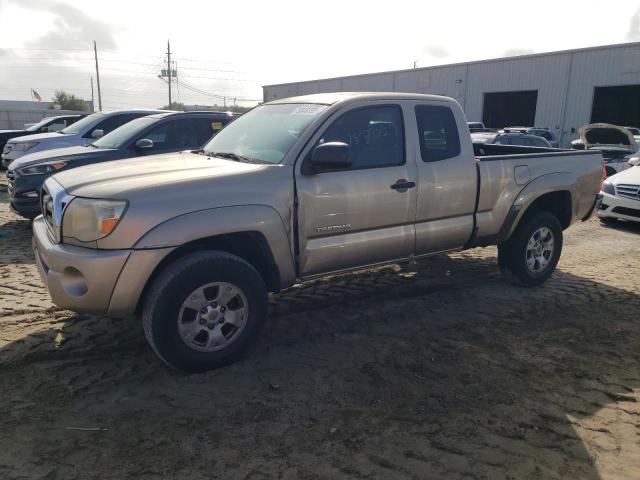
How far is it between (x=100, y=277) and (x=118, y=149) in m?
4.51

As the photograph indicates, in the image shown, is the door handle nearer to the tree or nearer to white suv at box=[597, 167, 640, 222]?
white suv at box=[597, 167, 640, 222]

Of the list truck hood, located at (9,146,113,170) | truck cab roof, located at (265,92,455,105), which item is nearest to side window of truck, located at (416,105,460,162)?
truck cab roof, located at (265,92,455,105)

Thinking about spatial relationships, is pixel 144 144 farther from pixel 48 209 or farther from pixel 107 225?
pixel 107 225

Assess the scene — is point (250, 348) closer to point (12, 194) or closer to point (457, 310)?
point (457, 310)

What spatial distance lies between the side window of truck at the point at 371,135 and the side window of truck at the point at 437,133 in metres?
0.25

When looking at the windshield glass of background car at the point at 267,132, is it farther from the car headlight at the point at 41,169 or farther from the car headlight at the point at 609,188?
the car headlight at the point at 609,188

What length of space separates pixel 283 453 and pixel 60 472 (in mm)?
1120

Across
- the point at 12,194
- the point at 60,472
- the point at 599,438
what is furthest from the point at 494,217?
the point at 12,194

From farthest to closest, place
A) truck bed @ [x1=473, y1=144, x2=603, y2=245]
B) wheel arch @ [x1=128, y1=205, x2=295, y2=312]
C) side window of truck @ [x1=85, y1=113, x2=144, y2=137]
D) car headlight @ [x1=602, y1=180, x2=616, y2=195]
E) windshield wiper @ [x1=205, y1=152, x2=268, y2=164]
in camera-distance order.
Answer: car headlight @ [x1=602, y1=180, x2=616, y2=195], side window of truck @ [x1=85, y1=113, x2=144, y2=137], truck bed @ [x1=473, y1=144, x2=603, y2=245], windshield wiper @ [x1=205, y1=152, x2=268, y2=164], wheel arch @ [x1=128, y1=205, x2=295, y2=312]

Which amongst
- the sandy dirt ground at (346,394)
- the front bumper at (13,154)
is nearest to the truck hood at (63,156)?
the sandy dirt ground at (346,394)

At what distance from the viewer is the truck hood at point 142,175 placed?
333 cm

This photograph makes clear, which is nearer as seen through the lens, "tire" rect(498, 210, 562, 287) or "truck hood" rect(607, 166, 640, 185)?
"tire" rect(498, 210, 562, 287)

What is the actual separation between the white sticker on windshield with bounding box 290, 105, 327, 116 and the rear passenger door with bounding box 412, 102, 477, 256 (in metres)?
0.92

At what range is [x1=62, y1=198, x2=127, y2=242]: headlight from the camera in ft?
10.5
